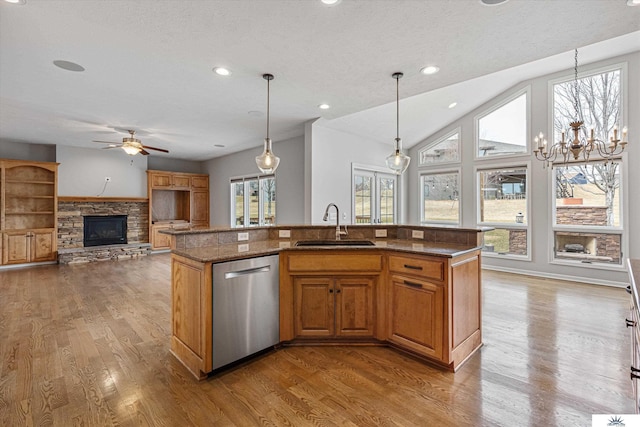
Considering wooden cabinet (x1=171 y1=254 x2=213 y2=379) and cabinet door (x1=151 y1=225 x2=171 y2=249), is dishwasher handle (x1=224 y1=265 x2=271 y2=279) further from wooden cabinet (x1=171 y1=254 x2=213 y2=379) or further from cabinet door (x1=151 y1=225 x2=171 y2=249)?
cabinet door (x1=151 y1=225 x2=171 y2=249)

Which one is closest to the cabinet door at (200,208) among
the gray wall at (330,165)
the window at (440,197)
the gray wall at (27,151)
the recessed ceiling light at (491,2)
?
the gray wall at (27,151)

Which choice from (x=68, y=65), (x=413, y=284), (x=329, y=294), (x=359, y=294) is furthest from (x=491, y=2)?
(x=68, y=65)

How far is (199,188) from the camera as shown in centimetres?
891

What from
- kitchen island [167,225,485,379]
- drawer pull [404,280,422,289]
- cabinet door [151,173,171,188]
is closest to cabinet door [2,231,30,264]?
cabinet door [151,173,171,188]

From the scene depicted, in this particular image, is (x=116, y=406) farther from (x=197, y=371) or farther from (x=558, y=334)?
(x=558, y=334)

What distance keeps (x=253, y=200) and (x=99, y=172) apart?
3.90m

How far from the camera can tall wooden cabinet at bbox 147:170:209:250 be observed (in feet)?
26.7

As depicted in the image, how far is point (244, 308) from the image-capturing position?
2398mm

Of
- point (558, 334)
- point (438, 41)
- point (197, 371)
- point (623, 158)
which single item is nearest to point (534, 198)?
point (623, 158)

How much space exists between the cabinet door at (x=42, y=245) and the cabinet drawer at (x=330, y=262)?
278 inches

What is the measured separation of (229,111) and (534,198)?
559 centimetres

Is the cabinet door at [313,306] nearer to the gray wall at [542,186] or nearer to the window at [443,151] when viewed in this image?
the gray wall at [542,186]

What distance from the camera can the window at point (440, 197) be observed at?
658 cm

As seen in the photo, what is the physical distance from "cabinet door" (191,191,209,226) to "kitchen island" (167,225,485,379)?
21.5ft
